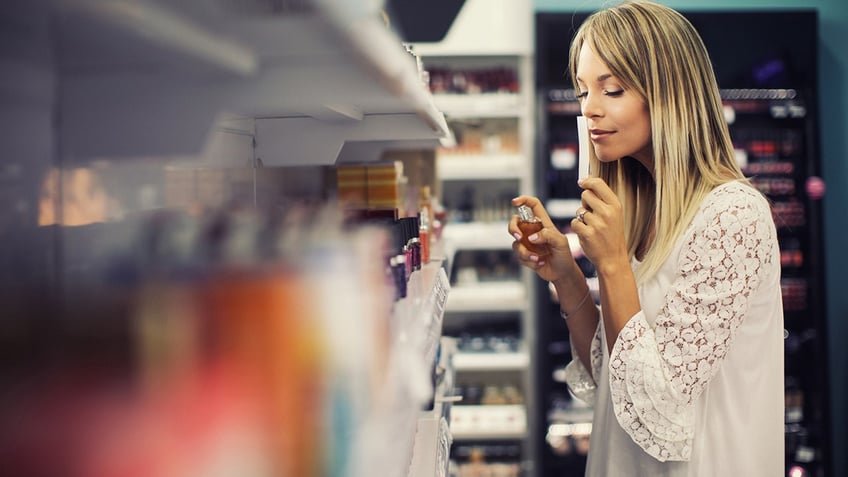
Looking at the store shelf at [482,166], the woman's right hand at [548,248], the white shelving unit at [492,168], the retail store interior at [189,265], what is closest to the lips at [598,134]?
the woman's right hand at [548,248]

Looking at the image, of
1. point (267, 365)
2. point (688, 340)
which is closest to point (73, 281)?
point (267, 365)

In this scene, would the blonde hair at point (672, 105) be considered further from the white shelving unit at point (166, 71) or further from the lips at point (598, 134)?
the white shelving unit at point (166, 71)

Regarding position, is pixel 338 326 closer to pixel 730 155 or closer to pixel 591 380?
pixel 730 155

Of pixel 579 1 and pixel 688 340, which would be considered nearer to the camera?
pixel 688 340

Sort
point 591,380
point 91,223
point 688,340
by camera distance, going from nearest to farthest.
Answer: point 91,223 < point 688,340 < point 591,380

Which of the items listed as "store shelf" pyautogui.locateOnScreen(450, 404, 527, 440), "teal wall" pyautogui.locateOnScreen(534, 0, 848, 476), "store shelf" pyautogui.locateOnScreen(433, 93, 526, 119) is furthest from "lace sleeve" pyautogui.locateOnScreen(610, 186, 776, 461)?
"teal wall" pyautogui.locateOnScreen(534, 0, 848, 476)

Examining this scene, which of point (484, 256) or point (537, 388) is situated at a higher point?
point (484, 256)

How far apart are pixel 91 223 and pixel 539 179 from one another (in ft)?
12.3

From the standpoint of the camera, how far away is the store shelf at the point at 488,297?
462 cm

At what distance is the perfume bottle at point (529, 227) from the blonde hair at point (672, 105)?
12.7 inches

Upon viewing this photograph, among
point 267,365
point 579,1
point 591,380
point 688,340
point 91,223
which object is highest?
point 579,1

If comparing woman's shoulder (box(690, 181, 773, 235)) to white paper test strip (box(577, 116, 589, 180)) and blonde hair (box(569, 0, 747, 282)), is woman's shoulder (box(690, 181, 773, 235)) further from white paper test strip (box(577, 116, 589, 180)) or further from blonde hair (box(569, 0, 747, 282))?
white paper test strip (box(577, 116, 589, 180))

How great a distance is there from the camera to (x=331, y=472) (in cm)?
65

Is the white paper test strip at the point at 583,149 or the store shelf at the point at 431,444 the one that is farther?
the white paper test strip at the point at 583,149
